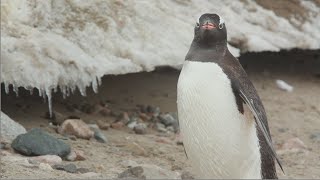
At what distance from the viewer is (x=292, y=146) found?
4801mm

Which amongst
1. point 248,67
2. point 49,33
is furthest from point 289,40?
point 49,33

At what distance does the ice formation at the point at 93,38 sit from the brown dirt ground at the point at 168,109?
36 centimetres

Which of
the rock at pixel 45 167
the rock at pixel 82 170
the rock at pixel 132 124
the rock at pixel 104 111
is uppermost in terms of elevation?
the rock at pixel 45 167

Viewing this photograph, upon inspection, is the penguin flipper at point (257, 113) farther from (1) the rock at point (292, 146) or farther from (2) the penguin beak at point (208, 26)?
(1) the rock at point (292, 146)

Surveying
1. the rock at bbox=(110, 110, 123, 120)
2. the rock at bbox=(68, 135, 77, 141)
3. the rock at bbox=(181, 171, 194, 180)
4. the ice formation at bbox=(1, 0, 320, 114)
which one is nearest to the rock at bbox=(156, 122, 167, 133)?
the rock at bbox=(110, 110, 123, 120)

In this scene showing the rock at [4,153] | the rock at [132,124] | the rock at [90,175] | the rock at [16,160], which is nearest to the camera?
the rock at [90,175]

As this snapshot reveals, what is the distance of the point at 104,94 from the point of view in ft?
18.4

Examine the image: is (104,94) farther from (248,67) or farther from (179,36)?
(248,67)

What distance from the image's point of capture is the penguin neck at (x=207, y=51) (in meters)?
3.21

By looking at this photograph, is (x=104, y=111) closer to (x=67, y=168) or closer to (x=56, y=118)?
(x=56, y=118)

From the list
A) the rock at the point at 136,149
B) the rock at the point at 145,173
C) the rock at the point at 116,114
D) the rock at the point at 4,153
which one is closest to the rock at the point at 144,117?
the rock at the point at 116,114

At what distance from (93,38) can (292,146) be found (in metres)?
1.35

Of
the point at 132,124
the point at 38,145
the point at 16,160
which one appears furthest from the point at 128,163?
the point at 132,124

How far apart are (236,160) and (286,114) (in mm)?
2322
